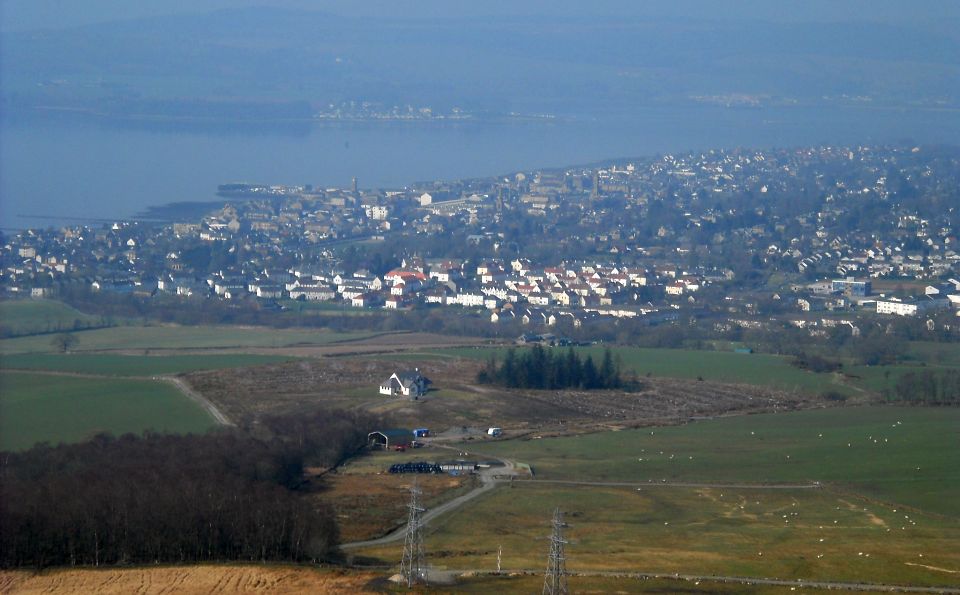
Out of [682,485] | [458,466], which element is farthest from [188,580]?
[682,485]

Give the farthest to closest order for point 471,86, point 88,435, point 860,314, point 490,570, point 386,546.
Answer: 1. point 471,86
2. point 860,314
3. point 88,435
4. point 386,546
5. point 490,570

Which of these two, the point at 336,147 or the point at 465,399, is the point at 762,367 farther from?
the point at 336,147

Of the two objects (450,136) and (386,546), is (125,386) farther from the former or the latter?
(450,136)

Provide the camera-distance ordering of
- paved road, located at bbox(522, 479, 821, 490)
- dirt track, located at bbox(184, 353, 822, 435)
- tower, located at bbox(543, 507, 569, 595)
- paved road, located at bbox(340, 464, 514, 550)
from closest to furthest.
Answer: tower, located at bbox(543, 507, 569, 595) → paved road, located at bbox(340, 464, 514, 550) → paved road, located at bbox(522, 479, 821, 490) → dirt track, located at bbox(184, 353, 822, 435)

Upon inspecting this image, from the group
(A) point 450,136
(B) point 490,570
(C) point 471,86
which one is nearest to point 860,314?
(B) point 490,570

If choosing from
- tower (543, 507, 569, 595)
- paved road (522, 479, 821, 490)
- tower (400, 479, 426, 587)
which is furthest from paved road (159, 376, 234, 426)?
tower (543, 507, 569, 595)

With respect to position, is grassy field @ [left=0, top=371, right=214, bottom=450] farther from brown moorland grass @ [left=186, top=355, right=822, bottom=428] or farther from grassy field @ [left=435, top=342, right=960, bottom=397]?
grassy field @ [left=435, top=342, right=960, bottom=397]

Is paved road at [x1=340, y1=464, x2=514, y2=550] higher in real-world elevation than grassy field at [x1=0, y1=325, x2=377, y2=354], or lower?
lower
